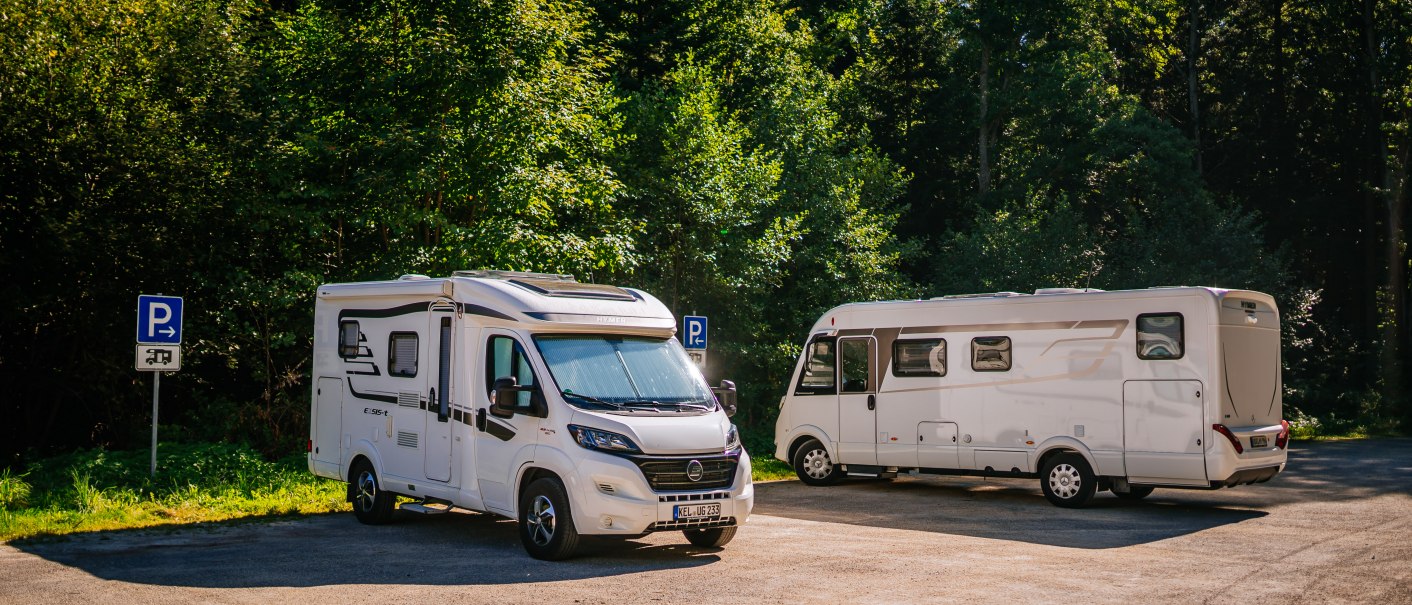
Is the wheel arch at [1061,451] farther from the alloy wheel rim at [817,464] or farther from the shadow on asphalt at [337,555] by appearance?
the shadow on asphalt at [337,555]

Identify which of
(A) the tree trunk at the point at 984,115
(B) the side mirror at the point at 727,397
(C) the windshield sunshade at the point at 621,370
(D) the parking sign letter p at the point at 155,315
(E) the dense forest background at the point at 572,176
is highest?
(A) the tree trunk at the point at 984,115

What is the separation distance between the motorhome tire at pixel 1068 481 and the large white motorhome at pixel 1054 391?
2cm

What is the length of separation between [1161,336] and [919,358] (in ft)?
11.3

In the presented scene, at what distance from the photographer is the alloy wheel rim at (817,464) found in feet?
61.1

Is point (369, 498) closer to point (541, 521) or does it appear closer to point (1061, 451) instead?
point (541, 521)

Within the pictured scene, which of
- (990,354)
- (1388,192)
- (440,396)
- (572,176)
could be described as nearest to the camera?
(440,396)

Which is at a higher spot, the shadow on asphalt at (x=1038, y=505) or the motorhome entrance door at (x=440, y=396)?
the motorhome entrance door at (x=440, y=396)

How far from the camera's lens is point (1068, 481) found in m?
15.9

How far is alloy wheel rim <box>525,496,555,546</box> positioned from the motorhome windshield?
93cm

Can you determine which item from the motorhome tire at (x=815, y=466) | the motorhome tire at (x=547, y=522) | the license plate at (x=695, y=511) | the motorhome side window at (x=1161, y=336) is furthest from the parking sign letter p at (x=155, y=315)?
the motorhome side window at (x=1161, y=336)

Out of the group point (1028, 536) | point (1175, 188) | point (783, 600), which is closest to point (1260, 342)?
point (1028, 536)

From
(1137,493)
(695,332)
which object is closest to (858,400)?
(695,332)

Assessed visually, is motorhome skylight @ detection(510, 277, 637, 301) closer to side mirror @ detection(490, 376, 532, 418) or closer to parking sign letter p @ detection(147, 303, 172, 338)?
side mirror @ detection(490, 376, 532, 418)

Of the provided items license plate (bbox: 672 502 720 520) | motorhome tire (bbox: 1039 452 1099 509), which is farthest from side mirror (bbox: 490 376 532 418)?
motorhome tire (bbox: 1039 452 1099 509)
